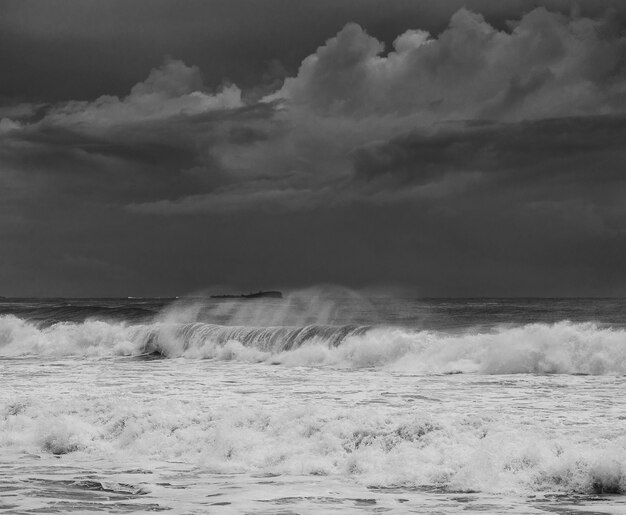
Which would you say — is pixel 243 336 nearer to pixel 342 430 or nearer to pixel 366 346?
pixel 366 346

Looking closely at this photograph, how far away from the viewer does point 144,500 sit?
970 centimetres

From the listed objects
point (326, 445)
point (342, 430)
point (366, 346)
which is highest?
point (366, 346)

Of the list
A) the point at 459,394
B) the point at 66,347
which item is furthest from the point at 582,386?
the point at 66,347

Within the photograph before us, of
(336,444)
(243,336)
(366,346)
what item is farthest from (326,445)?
(243,336)

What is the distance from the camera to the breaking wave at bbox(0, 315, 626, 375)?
886 inches

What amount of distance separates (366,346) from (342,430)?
43.5ft

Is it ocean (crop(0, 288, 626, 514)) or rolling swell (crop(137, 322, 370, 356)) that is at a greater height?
rolling swell (crop(137, 322, 370, 356))

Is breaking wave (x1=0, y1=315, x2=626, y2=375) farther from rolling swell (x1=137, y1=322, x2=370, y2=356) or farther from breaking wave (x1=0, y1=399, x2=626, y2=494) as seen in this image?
breaking wave (x1=0, y1=399, x2=626, y2=494)

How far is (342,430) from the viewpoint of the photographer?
1260 cm

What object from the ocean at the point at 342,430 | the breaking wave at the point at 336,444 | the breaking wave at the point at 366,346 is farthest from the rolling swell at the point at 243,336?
the breaking wave at the point at 336,444

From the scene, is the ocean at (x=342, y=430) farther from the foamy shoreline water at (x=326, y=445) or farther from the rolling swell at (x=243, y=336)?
the rolling swell at (x=243, y=336)

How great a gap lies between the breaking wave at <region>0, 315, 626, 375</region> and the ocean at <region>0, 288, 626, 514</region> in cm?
8

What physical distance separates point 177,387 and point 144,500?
33.0 ft

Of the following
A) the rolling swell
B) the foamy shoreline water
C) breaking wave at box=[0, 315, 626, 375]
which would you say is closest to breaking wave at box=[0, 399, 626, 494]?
the foamy shoreline water
